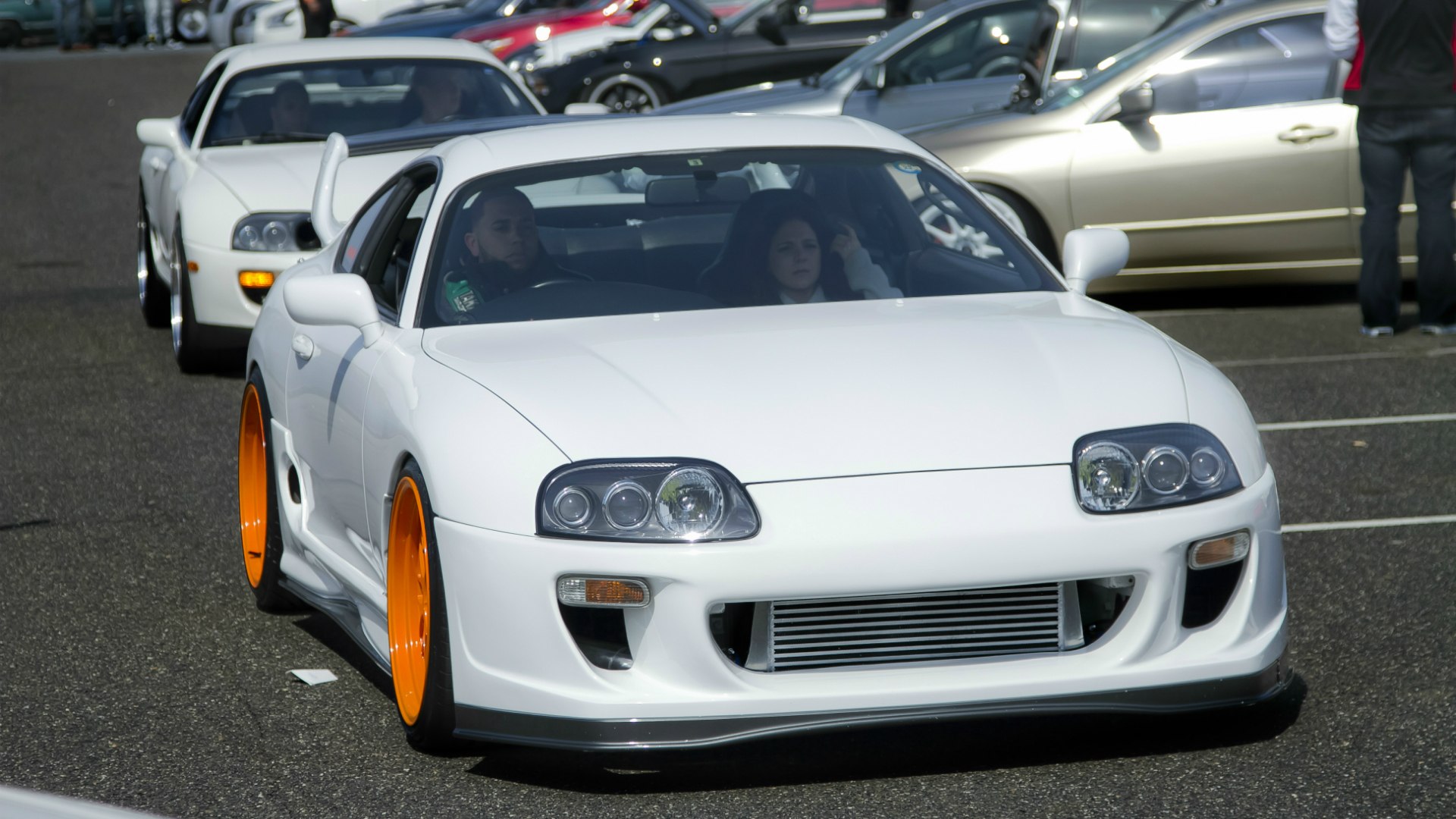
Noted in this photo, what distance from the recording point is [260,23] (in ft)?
79.6

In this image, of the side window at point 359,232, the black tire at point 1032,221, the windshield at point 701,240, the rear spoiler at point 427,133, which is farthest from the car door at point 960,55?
the windshield at point 701,240

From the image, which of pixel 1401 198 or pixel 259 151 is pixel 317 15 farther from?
pixel 1401 198

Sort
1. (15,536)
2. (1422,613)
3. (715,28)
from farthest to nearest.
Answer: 1. (715,28)
2. (15,536)
3. (1422,613)

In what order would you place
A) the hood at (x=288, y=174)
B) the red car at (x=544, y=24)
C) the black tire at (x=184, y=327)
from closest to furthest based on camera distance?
the hood at (x=288, y=174) < the black tire at (x=184, y=327) < the red car at (x=544, y=24)

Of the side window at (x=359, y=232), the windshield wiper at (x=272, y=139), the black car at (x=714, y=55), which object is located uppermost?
the side window at (x=359, y=232)

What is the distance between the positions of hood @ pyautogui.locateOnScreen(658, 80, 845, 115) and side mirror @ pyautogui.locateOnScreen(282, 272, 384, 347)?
7.12 m

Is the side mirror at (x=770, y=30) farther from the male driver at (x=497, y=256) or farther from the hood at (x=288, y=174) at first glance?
the male driver at (x=497, y=256)

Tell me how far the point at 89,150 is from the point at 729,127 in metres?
16.7

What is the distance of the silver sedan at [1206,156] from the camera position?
980 cm

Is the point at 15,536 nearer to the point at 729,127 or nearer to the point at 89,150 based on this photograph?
the point at 729,127

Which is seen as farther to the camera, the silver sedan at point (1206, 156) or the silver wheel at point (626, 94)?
the silver wheel at point (626, 94)

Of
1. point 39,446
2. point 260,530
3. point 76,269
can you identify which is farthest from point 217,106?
point 260,530

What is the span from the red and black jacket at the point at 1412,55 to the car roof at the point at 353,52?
4211 mm

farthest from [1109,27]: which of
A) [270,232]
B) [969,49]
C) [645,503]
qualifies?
[645,503]
